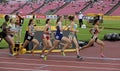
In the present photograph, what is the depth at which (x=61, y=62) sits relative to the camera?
13.0m

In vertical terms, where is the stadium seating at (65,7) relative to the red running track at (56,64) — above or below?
below

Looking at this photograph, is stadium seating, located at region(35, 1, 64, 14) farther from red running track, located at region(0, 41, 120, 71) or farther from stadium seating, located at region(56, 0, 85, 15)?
red running track, located at region(0, 41, 120, 71)

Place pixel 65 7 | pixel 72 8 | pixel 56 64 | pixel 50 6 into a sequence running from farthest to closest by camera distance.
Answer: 1. pixel 50 6
2. pixel 65 7
3. pixel 72 8
4. pixel 56 64

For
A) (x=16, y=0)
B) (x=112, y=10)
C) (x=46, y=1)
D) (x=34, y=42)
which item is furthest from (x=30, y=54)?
(x=16, y=0)

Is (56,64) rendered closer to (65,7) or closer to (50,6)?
(65,7)

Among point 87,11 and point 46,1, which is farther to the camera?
point 46,1

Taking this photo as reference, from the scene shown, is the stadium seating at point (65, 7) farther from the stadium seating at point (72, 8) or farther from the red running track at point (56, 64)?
the red running track at point (56, 64)

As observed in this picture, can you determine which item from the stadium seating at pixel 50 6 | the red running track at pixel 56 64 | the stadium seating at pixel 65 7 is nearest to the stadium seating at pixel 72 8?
the stadium seating at pixel 65 7

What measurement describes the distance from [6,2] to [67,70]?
288 ft

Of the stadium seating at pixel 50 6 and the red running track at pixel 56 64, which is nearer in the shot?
the red running track at pixel 56 64

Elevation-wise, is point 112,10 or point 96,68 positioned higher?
point 96,68

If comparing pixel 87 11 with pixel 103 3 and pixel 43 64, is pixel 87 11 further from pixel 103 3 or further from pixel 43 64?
pixel 43 64

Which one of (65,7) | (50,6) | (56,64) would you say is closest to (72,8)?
(65,7)

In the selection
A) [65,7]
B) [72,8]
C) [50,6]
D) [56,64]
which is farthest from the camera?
[50,6]
